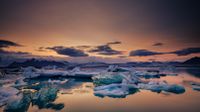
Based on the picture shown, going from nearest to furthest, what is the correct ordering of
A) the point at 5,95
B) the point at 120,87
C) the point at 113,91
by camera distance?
the point at 5,95 → the point at 113,91 → the point at 120,87

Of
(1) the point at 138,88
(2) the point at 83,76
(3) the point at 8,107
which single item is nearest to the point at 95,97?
(1) the point at 138,88

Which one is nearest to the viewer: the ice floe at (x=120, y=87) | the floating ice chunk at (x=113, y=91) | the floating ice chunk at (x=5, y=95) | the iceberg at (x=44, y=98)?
the floating ice chunk at (x=5, y=95)

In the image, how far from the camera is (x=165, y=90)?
8.54 m

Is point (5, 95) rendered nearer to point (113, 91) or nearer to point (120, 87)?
point (113, 91)

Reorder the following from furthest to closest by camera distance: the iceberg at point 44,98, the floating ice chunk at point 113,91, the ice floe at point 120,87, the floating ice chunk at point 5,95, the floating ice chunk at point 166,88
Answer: the floating ice chunk at point 166,88 → the ice floe at point 120,87 → the floating ice chunk at point 113,91 → the iceberg at point 44,98 → the floating ice chunk at point 5,95

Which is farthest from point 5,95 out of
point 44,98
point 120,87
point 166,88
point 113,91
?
point 166,88

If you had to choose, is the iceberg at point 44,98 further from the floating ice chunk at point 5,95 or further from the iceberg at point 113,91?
the iceberg at point 113,91

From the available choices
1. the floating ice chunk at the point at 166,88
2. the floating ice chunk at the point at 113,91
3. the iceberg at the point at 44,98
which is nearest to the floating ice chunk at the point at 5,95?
the iceberg at the point at 44,98

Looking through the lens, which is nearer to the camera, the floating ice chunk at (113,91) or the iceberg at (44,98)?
the iceberg at (44,98)

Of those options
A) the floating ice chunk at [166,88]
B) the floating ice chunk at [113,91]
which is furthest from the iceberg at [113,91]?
the floating ice chunk at [166,88]

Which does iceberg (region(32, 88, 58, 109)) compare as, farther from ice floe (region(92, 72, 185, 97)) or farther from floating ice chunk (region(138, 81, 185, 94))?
floating ice chunk (region(138, 81, 185, 94))

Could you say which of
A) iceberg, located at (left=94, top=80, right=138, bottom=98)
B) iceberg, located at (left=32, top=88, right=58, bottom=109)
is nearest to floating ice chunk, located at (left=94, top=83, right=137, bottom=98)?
iceberg, located at (left=94, top=80, right=138, bottom=98)

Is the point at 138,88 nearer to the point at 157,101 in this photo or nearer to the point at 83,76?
the point at 157,101

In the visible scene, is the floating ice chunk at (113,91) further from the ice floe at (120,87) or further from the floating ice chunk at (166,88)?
the floating ice chunk at (166,88)
